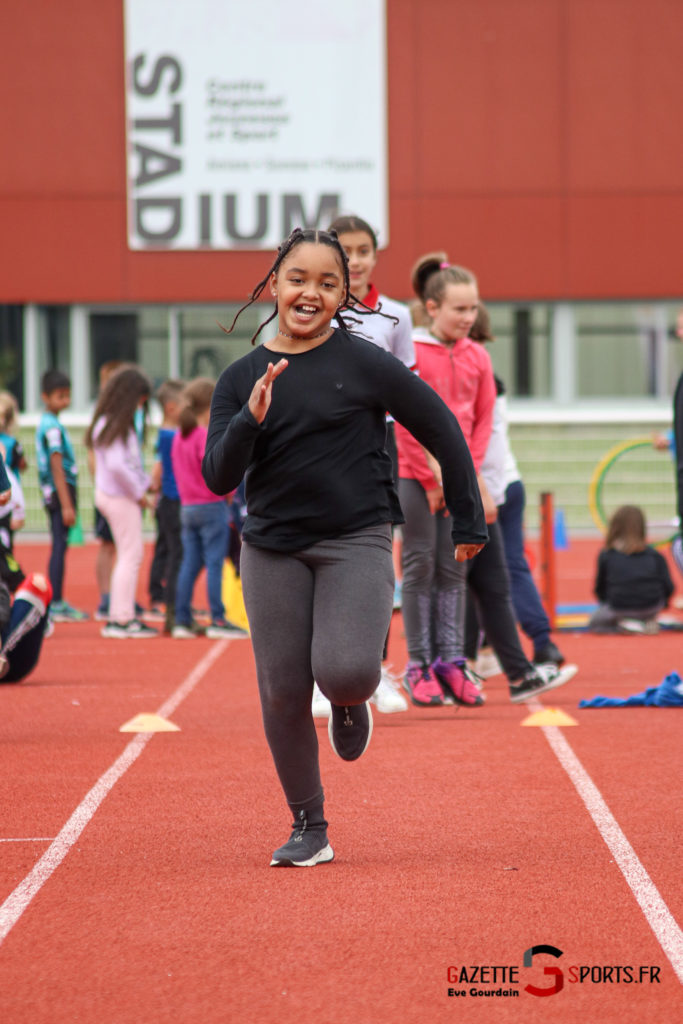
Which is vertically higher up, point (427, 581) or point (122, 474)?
point (122, 474)

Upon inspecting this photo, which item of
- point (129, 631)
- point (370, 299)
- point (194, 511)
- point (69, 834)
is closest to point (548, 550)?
point (194, 511)

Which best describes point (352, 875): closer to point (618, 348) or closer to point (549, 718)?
point (549, 718)

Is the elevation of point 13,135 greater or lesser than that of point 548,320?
greater

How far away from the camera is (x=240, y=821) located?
527 cm

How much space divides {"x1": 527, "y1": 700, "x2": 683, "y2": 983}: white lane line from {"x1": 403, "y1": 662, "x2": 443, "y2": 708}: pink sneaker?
90cm

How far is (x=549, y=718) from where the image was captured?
7.39 meters

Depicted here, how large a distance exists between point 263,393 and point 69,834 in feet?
6.01

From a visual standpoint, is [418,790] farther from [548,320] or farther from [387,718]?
[548,320]

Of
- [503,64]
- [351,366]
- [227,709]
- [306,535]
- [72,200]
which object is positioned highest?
[503,64]

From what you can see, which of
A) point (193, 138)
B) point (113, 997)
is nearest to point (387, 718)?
point (113, 997)

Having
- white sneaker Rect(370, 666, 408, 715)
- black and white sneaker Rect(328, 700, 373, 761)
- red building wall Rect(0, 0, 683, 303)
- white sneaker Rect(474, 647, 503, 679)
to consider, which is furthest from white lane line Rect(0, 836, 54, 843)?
red building wall Rect(0, 0, 683, 303)

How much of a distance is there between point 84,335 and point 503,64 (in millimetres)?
7511

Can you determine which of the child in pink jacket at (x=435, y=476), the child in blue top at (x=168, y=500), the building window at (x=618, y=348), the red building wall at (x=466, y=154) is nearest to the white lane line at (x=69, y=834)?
the child in pink jacket at (x=435, y=476)

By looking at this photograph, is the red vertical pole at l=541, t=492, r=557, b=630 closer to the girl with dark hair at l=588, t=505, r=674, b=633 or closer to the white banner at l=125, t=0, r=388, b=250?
the girl with dark hair at l=588, t=505, r=674, b=633
